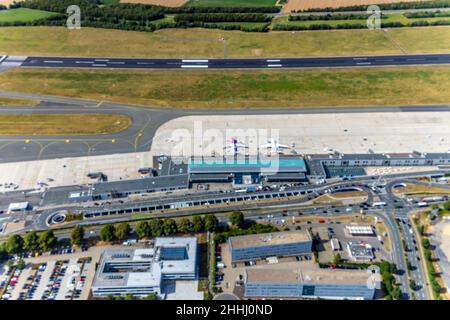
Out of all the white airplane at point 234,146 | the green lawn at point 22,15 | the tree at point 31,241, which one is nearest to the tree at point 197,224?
the white airplane at point 234,146

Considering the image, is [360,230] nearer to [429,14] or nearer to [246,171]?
[246,171]

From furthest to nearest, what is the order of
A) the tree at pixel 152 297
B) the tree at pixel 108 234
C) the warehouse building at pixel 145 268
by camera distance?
the tree at pixel 108 234 → the warehouse building at pixel 145 268 → the tree at pixel 152 297

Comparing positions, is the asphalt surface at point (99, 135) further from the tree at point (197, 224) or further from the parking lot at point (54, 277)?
the parking lot at point (54, 277)

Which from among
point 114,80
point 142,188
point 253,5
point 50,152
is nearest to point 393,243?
point 142,188

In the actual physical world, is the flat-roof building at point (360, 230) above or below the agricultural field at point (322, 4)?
below

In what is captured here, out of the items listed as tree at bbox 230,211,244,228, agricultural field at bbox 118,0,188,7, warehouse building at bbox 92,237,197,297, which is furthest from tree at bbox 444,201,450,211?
agricultural field at bbox 118,0,188,7
